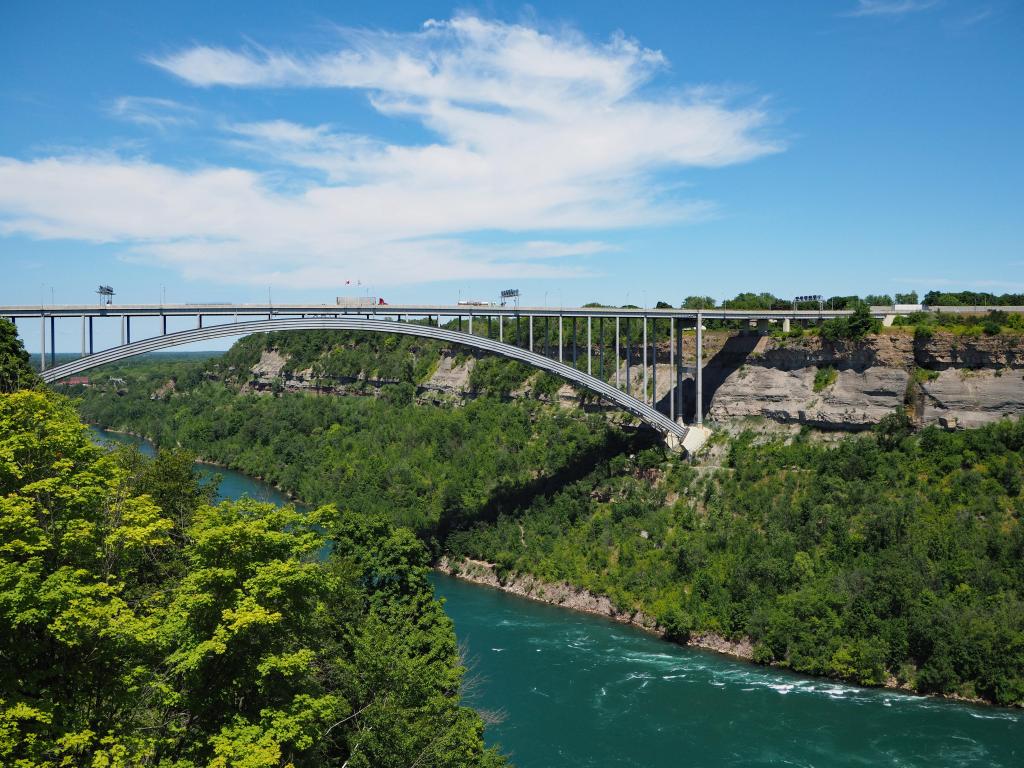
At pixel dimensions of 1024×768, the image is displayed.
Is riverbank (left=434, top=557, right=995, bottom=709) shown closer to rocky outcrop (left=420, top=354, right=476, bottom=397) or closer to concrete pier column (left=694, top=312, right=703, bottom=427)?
concrete pier column (left=694, top=312, right=703, bottom=427)

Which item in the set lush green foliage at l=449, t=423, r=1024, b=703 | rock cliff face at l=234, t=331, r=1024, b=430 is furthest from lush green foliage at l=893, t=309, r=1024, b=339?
lush green foliage at l=449, t=423, r=1024, b=703

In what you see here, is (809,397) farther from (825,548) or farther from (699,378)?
(825,548)

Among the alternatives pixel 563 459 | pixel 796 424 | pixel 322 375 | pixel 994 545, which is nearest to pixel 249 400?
pixel 322 375

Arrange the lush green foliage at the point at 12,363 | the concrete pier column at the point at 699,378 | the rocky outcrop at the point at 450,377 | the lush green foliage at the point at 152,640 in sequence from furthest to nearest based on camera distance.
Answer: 1. the rocky outcrop at the point at 450,377
2. the concrete pier column at the point at 699,378
3. the lush green foliage at the point at 12,363
4. the lush green foliage at the point at 152,640

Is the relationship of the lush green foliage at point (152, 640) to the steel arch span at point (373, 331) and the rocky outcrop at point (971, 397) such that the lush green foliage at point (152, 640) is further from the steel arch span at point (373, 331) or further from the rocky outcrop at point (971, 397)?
the rocky outcrop at point (971, 397)

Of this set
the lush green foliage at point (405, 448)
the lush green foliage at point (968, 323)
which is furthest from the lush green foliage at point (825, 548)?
the lush green foliage at point (968, 323)

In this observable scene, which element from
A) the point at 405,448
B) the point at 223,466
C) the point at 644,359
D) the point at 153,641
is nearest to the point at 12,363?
the point at 153,641

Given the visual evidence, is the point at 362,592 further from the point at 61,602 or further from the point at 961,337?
the point at 961,337
